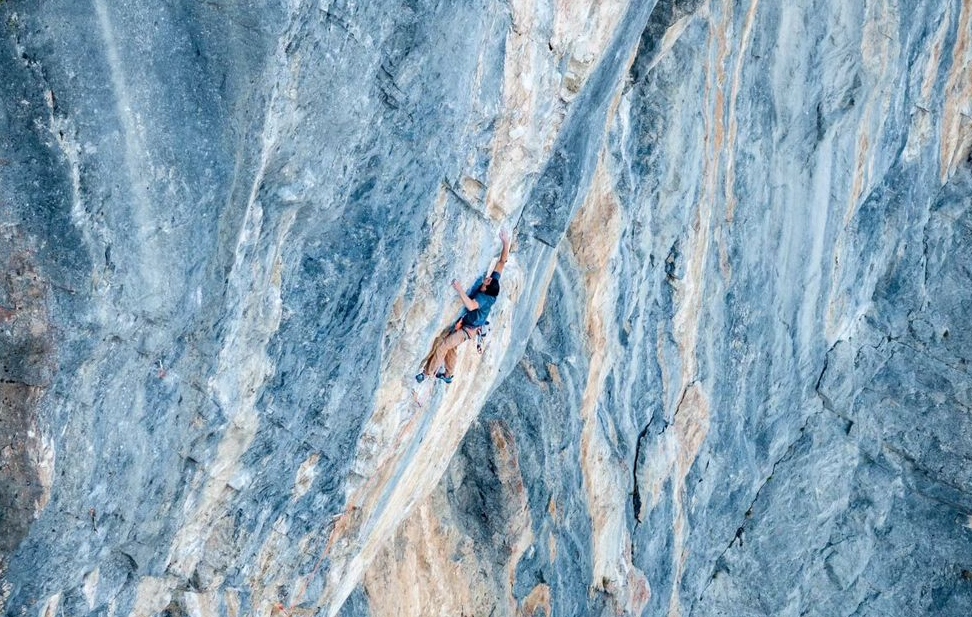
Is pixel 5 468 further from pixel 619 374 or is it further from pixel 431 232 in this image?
pixel 619 374

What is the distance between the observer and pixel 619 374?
1278cm

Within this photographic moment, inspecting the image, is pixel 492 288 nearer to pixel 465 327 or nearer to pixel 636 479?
pixel 465 327

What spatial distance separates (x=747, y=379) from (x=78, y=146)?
10658 millimetres

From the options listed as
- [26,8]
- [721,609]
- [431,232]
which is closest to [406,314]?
[431,232]

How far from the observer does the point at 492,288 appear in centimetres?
948

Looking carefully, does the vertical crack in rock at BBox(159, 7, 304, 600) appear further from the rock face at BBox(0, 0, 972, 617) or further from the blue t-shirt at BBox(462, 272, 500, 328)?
the blue t-shirt at BBox(462, 272, 500, 328)

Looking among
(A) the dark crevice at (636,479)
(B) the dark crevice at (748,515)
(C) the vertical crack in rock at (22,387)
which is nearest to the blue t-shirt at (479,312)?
(C) the vertical crack in rock at (22,387)

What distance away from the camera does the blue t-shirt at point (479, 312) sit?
9367mm

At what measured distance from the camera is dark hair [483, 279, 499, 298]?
31.0 feet

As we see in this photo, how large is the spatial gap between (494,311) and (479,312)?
597mm

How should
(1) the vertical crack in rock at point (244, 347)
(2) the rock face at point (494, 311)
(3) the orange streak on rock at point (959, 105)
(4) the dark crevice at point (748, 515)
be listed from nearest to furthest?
(2) the rock face at point (494, 311)
(1) the vertical crack in rock at point (244, 347)
(3) the orange streak on rock at point (959, 105)
(4) the dark crevice at point (748, 515)

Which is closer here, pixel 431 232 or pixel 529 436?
pixel 431 232


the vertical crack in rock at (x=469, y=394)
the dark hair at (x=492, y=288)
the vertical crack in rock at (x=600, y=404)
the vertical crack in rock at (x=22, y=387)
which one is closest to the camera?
the vertical crack in rock at (x=22, y=387)

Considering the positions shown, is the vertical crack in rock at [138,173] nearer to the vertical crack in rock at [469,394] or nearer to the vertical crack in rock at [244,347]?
the vertical crack in rock at [244,347]
